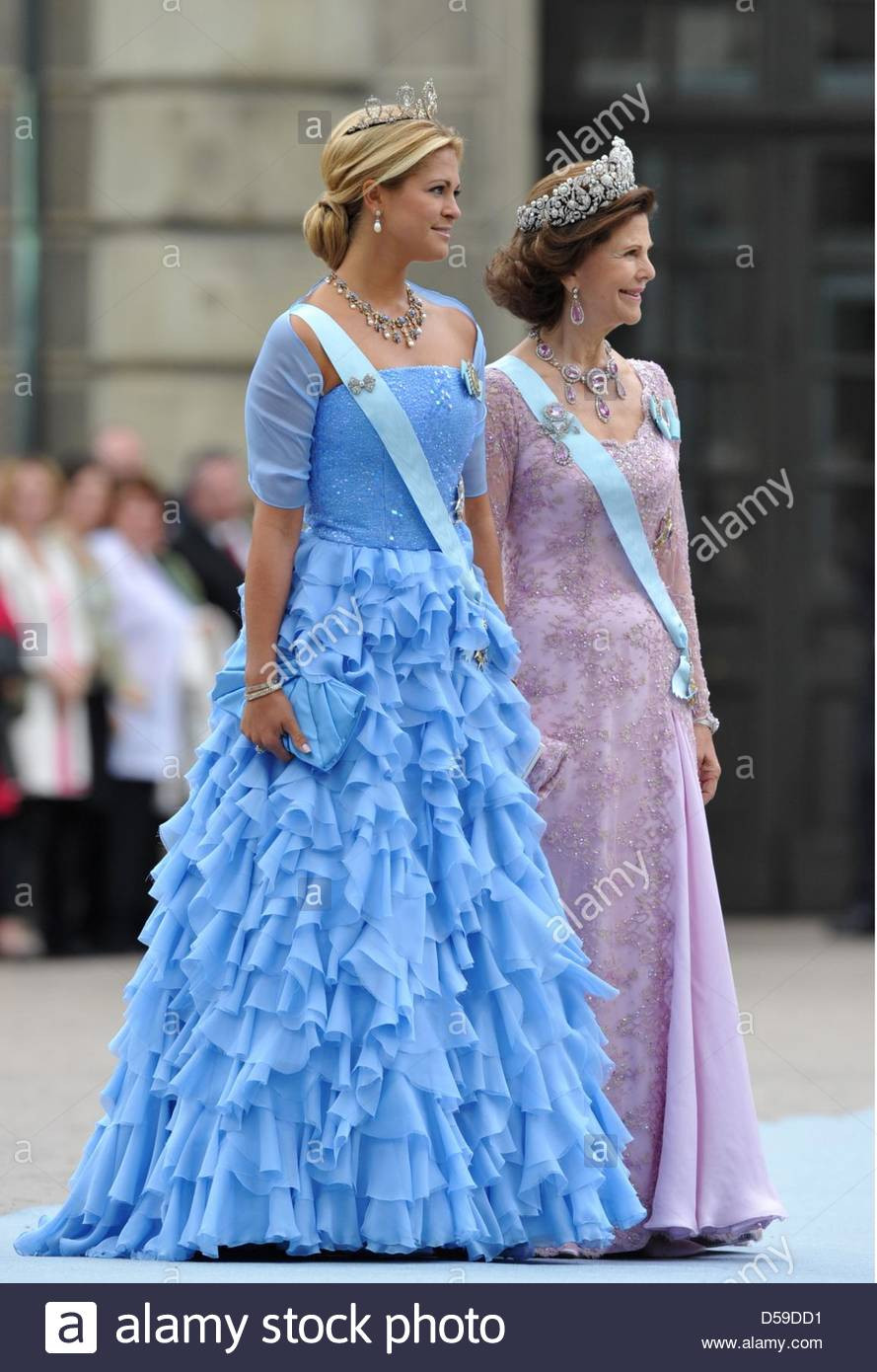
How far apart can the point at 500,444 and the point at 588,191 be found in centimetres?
51

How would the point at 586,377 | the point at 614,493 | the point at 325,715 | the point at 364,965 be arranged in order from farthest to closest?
the point at 586,377 < the point at 614,493 < the point at 325,715 < the point at 364,965

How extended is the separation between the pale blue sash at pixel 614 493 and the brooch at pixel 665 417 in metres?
0.19

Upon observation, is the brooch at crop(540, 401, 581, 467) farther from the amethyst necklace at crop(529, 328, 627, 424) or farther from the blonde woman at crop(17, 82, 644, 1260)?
the blonde woman at crop(17, 82, 644, 1260)

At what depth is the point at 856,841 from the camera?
11070 millimetres

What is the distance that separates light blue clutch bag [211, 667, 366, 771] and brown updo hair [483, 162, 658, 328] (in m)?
0.99

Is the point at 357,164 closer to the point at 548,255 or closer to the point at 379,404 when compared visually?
the point at 379,404

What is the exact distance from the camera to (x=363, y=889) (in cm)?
454

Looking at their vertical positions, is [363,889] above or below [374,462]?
below

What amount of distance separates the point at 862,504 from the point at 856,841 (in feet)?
4.50

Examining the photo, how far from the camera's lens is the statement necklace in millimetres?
4754

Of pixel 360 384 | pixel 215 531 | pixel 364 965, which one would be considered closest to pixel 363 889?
pixel 364 965

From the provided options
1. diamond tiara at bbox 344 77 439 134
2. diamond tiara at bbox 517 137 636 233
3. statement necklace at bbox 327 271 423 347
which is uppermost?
diamond tiara at bbox 344 77 439 134

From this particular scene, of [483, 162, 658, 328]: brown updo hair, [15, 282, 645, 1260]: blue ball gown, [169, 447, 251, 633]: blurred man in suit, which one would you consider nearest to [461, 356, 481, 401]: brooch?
[15, 282, 645, 1260]: blue ball gown

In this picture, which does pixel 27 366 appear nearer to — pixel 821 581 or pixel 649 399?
pixel 821 581
